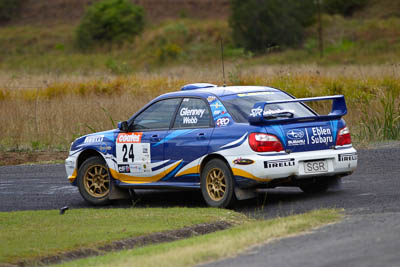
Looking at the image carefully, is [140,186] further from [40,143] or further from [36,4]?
[36,4]

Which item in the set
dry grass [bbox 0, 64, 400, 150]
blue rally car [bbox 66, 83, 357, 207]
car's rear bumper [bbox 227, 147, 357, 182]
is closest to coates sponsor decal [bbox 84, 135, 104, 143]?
blue rally car [bbox 66, 83, 357, 207]

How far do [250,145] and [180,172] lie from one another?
127 cm

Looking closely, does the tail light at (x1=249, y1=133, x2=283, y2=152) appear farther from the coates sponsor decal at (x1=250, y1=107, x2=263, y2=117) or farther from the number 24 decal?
the number 24 decal

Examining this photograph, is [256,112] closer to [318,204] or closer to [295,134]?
[295,134]

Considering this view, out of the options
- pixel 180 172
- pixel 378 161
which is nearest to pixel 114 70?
pixel 378 161

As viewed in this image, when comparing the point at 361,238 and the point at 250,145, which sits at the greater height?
the point at 250,145

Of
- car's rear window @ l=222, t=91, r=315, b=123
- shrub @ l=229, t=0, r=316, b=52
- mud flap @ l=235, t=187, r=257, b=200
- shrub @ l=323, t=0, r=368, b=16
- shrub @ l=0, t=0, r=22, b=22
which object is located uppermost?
shrub @ l=0, t=0, r=22, b=22

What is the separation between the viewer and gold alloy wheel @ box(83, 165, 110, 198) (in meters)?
12.2

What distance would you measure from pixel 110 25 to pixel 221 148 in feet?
214

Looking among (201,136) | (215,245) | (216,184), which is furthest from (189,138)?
(215,245)

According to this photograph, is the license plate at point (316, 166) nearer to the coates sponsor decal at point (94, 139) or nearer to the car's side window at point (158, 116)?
the car's side window at point (158, 116)

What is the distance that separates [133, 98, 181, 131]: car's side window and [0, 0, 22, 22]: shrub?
84.0 metres

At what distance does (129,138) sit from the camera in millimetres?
11789

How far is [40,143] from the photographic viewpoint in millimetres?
21000
